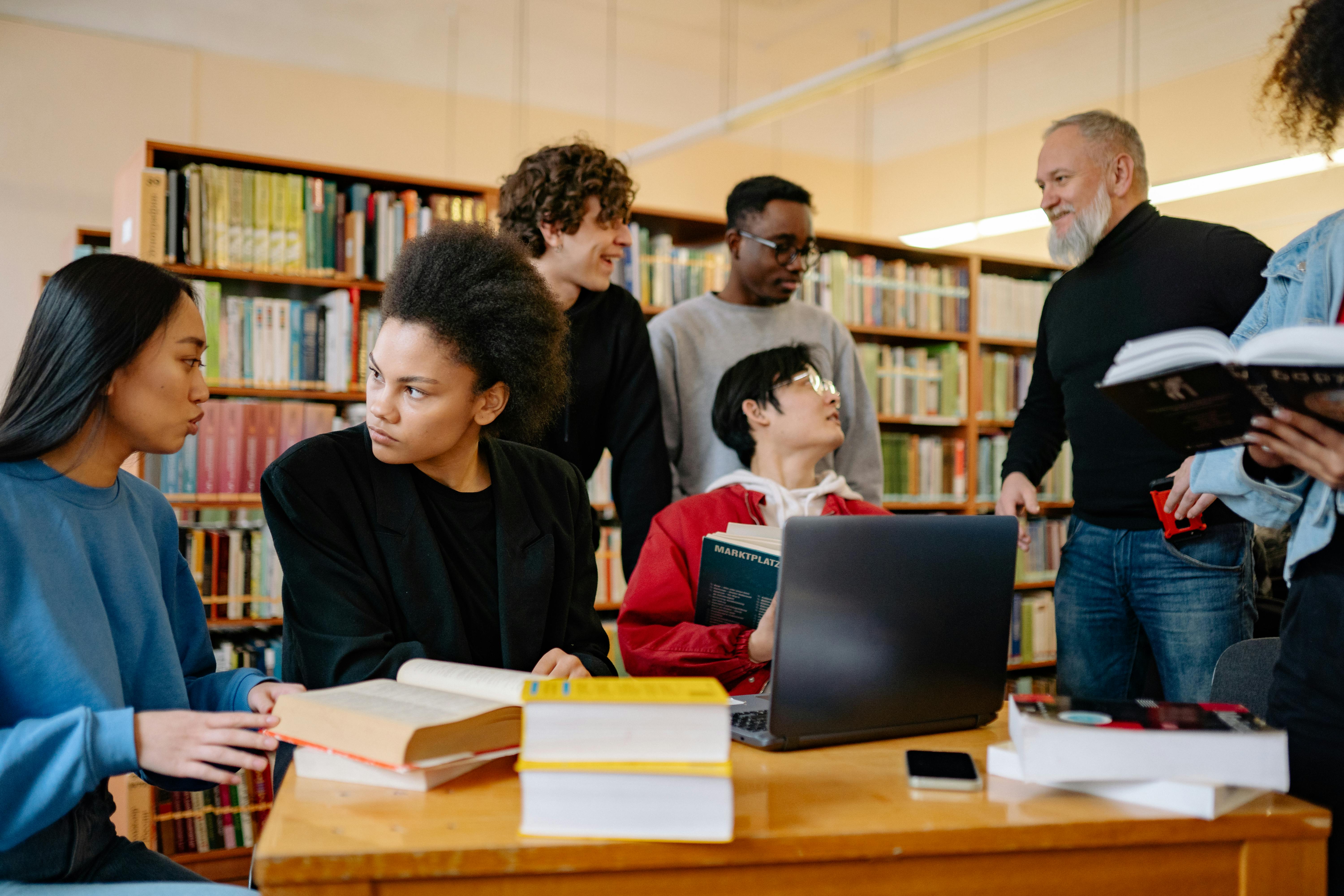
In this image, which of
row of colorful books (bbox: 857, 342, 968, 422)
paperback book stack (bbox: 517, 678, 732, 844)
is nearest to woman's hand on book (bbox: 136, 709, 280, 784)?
paperback book stack (bbox: 517, 678, 732, 844)

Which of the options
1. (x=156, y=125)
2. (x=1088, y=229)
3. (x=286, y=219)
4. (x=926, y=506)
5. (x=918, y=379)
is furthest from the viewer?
(x=156, y=125)

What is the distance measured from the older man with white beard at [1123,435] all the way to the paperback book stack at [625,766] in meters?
1.41

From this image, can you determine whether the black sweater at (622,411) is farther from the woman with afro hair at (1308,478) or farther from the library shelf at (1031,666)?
the library shelf at (1031,666)

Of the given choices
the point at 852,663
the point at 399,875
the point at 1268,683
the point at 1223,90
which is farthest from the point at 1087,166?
the point at 1223,90

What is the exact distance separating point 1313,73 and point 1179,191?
11.6 feet

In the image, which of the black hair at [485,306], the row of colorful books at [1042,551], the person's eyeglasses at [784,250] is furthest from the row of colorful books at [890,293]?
the black hair at [485,306]

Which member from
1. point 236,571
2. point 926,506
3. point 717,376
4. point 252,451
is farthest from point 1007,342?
point 236,571

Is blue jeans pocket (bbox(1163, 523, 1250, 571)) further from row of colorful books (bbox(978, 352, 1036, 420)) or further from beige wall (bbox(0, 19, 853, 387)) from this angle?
beige wall (bbox(0, 19, 853, 387))

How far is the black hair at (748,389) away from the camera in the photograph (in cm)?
222

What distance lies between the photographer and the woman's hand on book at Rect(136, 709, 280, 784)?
1.08 metres

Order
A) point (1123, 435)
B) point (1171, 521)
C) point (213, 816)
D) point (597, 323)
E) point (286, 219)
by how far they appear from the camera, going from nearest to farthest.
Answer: point (1171, 521), point (1123, 435), point (597, 323), point (213, 816), point (286, 219)

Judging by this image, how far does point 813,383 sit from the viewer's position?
221 cm

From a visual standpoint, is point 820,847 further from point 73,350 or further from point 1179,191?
point 1179,191

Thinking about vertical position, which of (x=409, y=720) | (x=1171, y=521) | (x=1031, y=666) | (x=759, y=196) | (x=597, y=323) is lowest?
(x=1031, y=666)
